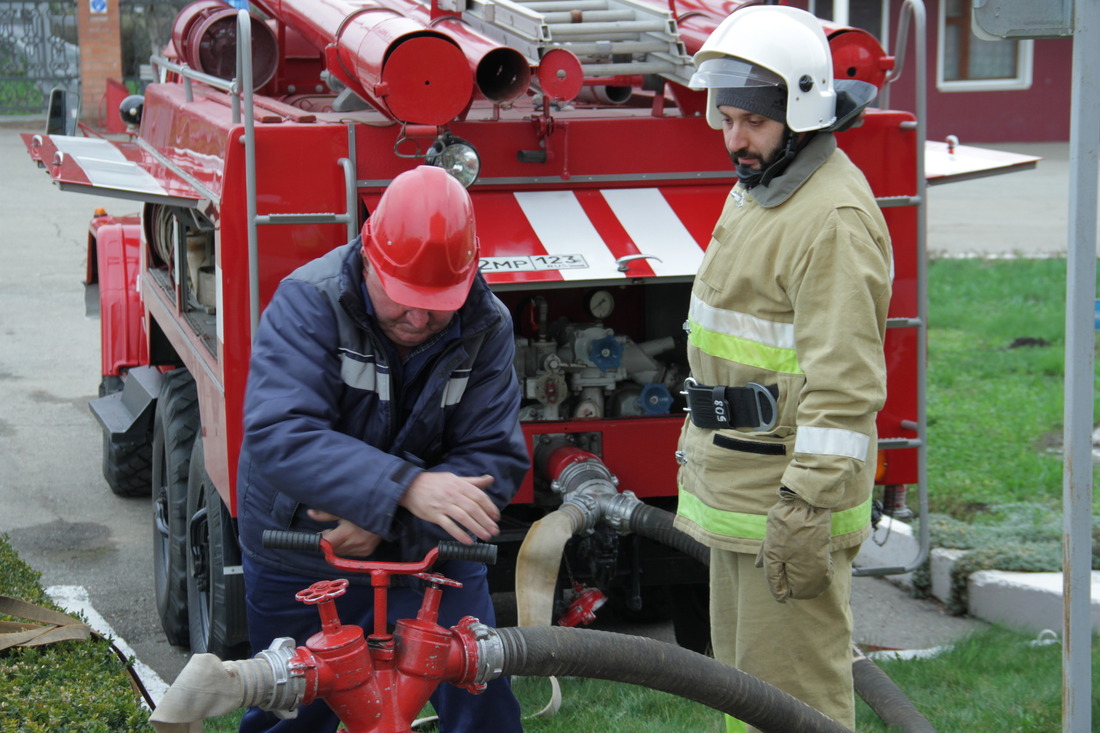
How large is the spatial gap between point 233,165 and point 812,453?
1.97m

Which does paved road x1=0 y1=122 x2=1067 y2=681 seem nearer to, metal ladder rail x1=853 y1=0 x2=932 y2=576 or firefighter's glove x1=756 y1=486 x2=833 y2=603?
metal ladder rail x1=853 y1=0 x2=932 y2=576

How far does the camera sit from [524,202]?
422 cm

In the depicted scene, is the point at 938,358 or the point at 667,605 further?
the point at 938,358

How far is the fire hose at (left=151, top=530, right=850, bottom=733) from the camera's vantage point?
7.80 feet

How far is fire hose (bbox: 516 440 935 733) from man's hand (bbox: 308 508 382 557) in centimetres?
120

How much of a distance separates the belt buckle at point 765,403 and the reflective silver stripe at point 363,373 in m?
0.85

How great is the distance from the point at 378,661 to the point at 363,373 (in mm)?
650

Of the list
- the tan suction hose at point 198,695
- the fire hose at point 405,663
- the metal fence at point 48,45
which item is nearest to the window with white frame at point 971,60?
the metal fence at point 48,45

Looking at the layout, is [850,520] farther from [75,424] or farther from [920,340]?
[75,424]

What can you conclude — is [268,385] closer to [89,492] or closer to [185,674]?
[185,674]

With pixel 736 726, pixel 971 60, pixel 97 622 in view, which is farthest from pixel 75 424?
pixel 971 60

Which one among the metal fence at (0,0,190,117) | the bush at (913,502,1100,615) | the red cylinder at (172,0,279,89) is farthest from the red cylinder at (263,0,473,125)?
the metal fence at (0,0,190,117)

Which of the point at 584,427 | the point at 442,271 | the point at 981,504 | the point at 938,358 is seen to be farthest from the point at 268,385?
the point at 938,358

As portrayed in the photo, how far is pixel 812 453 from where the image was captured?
2.92 meters
